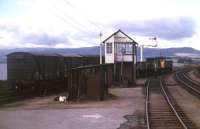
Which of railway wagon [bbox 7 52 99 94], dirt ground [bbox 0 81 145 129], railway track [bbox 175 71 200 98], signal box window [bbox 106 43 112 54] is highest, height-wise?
signal box window [bbox 106 43 112 54]

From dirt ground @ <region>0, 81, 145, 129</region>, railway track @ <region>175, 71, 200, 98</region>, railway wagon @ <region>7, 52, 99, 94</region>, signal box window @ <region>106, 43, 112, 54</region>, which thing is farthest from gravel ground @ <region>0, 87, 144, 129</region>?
signal box window @ <region>106, 43, 112, 54</region>

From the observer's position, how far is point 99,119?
19594mm

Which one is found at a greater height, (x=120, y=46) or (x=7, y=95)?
(x=120, y=46)

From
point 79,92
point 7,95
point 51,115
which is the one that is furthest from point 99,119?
point 7,95

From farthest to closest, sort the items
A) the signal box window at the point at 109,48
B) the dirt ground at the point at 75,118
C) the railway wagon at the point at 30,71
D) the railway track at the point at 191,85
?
the signal box window at the point at 109,48 → the railway track at the point at 191,85 → the railway wagon at the point at 30,71 → the dirt ground at the point at 75,118

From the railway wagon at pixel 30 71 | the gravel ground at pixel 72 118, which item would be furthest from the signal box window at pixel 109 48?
the gravel ground at pixel 72 118

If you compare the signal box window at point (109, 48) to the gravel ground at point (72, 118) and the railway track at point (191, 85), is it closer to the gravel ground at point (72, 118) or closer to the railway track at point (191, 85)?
the railway track at point (191, 85)

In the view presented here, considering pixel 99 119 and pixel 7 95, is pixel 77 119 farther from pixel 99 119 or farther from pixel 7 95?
Answer: pixel 7 95

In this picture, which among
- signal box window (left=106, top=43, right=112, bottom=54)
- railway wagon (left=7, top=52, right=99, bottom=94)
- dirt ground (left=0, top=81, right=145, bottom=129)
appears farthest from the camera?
signal box window (left=106, top=43, right=112, bottom=54)

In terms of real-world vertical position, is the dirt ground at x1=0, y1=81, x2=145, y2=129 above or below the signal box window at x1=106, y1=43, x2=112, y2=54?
below

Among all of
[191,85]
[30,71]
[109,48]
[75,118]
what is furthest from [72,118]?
[109,48]

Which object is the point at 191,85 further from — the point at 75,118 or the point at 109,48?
the point at 75,118

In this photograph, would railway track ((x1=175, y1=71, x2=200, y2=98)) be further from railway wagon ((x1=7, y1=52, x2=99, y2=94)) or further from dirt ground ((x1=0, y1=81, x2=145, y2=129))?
railway wagon ((x1=7, y1=52, x2=99, y2=94))

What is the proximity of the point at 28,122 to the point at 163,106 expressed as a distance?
Result: 351 inches
